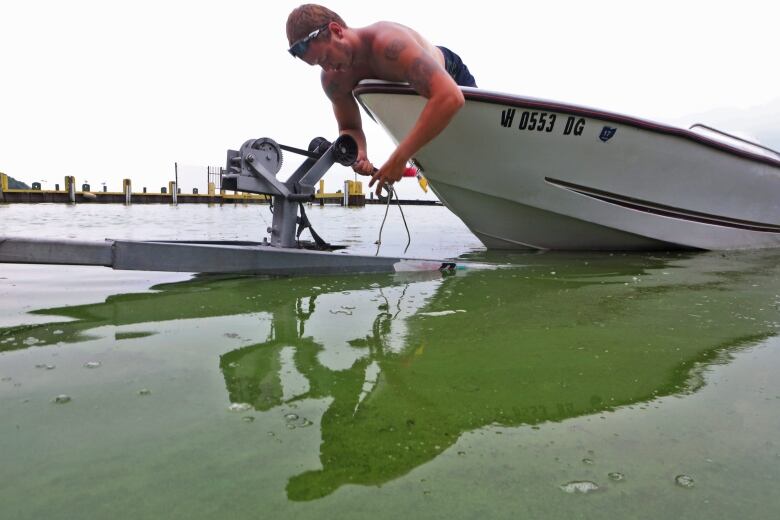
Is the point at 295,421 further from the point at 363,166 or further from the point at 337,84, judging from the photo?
the point at 337,84

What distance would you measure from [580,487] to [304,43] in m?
2.53

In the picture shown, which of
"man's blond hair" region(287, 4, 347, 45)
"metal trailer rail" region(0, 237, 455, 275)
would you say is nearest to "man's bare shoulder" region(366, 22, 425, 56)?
"man's blond hair" region(287, 4, 347, 45)

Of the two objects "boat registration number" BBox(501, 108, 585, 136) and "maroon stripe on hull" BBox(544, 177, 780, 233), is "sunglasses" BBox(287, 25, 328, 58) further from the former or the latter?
"maroon stripe on hull" BBox(544, 177, 780, 233)

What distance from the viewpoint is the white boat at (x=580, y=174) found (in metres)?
3.87

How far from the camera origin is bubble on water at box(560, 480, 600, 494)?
0.77 metres

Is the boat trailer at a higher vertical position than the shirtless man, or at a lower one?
lower

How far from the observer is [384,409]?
106 cm

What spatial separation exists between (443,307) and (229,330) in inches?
35.7

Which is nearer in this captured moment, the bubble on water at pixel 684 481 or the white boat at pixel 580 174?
the bubble on water at pixel 684 481

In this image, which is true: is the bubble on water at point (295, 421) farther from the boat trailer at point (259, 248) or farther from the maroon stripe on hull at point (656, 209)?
the maroon stripe on hull at point (656, 209)

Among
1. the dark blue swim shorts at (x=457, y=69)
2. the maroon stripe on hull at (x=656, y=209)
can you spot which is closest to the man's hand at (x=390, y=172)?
the dark blue swim shorts at (x=457, y=69)

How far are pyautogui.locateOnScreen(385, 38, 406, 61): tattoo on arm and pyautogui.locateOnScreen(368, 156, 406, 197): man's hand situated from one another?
66 cm

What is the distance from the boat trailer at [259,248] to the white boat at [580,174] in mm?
1128

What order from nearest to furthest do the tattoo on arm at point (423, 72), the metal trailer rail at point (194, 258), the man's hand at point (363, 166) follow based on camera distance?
the metal trailer rail at point (194, 258) → the tattoo on arm at point (423, 72) → the man's hand at point (363, 166)
